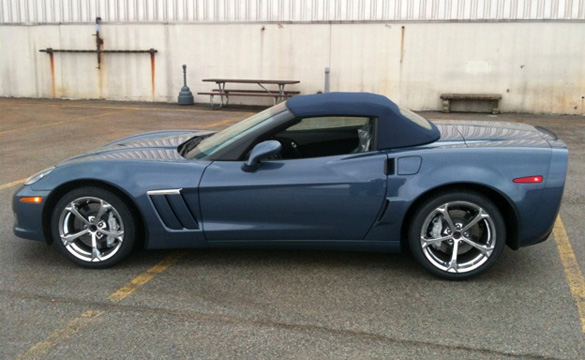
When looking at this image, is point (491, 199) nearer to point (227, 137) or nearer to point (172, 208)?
point (227, 137)

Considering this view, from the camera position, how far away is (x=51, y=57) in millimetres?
19094

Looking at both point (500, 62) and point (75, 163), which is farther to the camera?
point (500, 62)

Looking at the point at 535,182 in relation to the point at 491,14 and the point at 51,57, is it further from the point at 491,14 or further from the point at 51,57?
the point at 51,57

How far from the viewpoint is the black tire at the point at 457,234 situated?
3.99 metres

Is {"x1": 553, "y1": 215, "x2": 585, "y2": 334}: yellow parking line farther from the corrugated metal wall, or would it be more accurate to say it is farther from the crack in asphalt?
the corrugated metal wall

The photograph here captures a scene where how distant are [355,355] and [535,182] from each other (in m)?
1.78

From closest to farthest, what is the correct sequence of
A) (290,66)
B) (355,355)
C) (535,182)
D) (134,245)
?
(355,355) → (535,182) → (134,245) → (290,66)

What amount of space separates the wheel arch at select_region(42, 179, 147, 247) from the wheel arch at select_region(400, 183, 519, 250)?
190 cm

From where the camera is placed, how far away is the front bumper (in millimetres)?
4293

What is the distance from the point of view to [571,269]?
14.1ft

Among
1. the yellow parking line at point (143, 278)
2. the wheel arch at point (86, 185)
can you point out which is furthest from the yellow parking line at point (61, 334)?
the wheel arch at point (86, 185)

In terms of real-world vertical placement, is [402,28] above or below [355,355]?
above

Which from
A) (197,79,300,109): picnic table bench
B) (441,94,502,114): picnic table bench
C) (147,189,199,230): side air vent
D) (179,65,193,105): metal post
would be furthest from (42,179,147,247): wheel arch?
(179,65,193,105): metal post

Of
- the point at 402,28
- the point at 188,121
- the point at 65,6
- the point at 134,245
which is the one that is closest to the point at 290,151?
the point at 134,245
